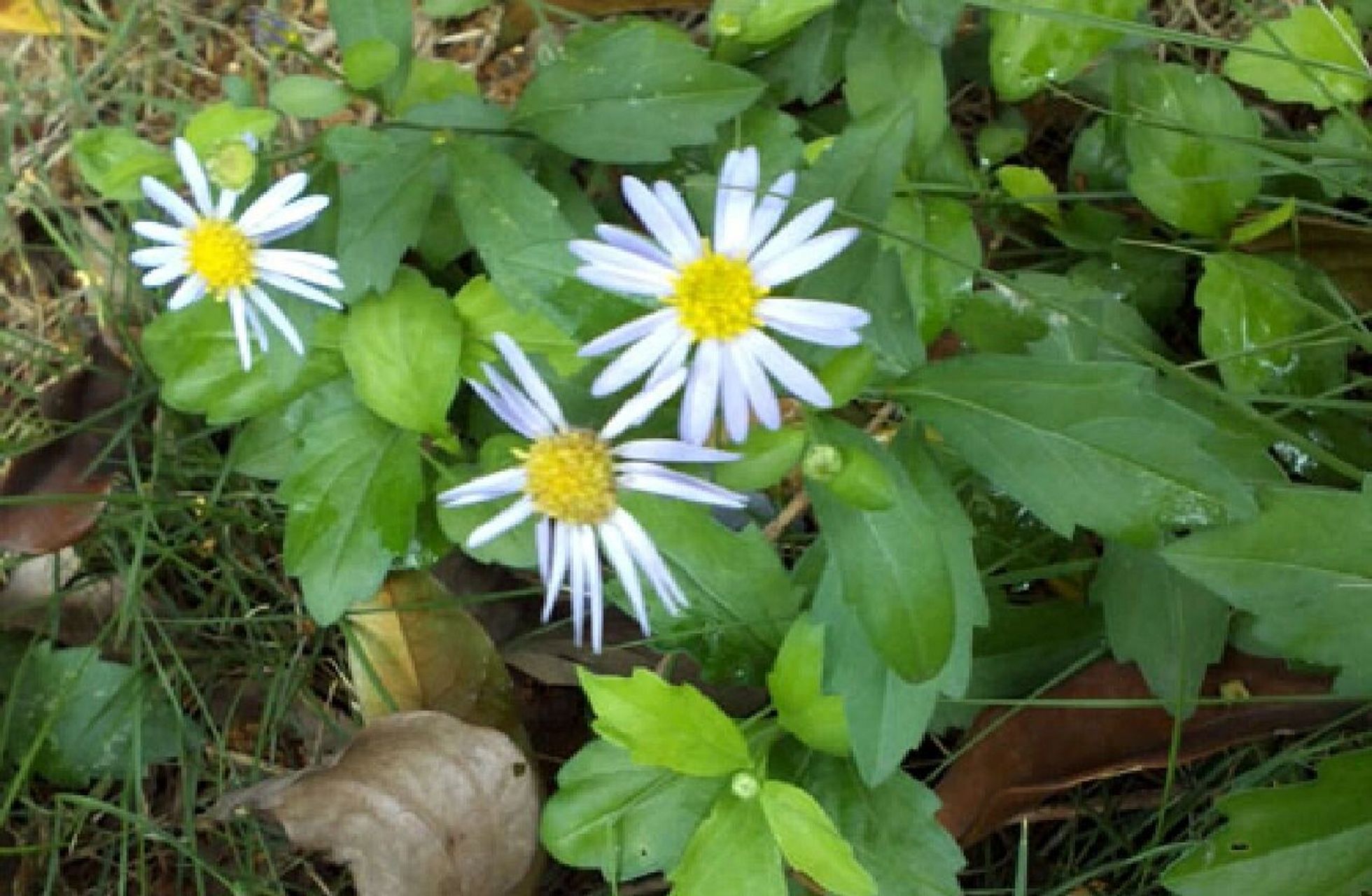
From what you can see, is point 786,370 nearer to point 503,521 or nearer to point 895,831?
point 503,521

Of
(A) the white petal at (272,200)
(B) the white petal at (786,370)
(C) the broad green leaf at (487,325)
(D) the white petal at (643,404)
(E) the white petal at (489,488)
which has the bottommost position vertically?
(E) the white petal at (489,488)

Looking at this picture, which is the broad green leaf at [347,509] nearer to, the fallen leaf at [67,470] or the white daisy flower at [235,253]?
the white daisy flower at [235,253]

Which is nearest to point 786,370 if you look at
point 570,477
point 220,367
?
point 570,477

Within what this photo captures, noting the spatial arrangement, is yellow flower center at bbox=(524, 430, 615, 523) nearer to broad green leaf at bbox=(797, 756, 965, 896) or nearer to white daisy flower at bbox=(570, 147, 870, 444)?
white daisy flower at bbox=(570, 147, 870, 444)

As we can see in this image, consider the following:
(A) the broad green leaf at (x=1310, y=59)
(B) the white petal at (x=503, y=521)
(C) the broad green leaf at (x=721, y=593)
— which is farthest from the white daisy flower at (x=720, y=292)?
(A) the broad green leaf at (x=1310, y=59)

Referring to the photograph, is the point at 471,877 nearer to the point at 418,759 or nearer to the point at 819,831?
the point at 418,759

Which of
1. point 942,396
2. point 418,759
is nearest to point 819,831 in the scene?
point 942,396
